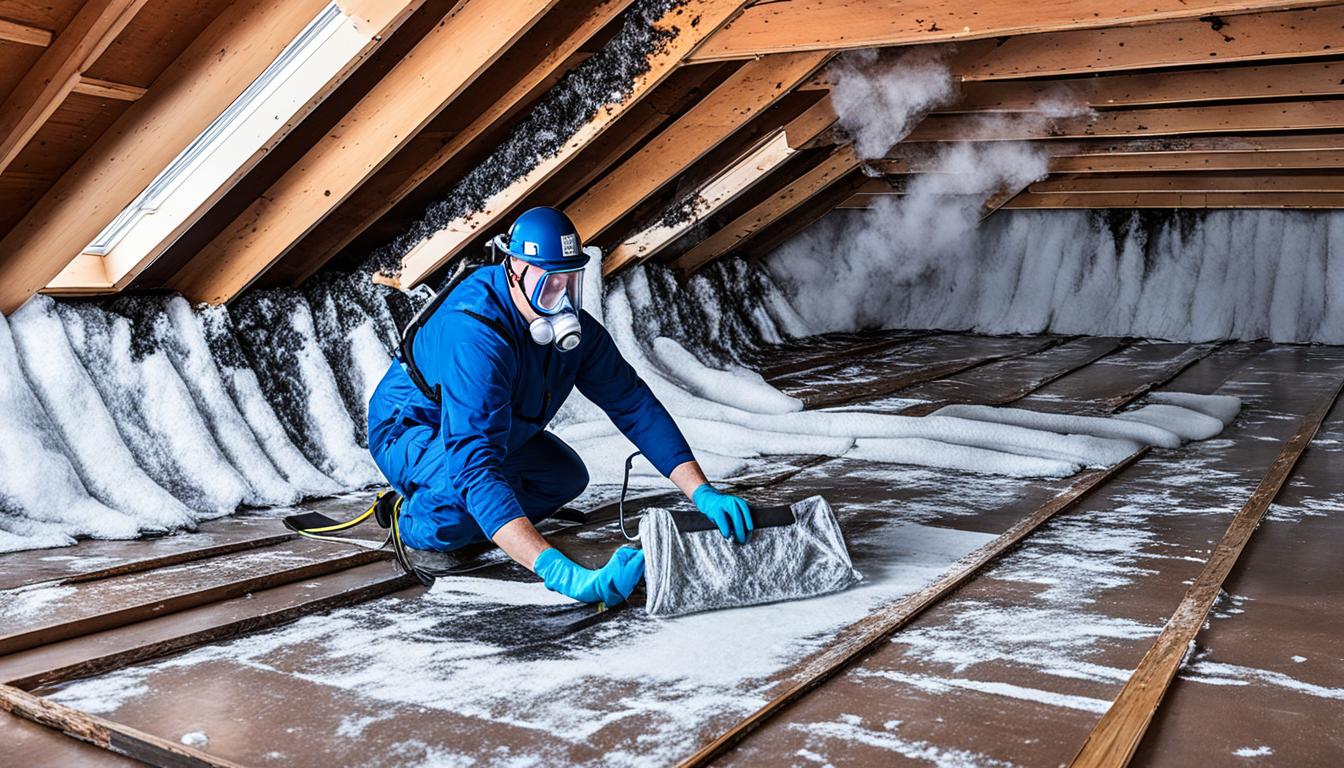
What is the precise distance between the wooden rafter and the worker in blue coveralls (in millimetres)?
6056

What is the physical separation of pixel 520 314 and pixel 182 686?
1.12m

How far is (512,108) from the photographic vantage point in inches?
169

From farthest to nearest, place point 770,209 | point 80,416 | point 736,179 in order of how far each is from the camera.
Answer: point 770,209, point 736,179, point 80,416

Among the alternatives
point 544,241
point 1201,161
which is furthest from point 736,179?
point 544,241

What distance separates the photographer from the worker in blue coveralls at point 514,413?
257 centimetres

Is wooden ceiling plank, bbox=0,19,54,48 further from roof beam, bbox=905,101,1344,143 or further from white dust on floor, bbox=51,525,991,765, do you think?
roof beam, bbox=905,101,1344,143

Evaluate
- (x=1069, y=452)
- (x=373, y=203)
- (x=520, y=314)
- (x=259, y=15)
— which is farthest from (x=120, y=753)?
(x=1069, y=452)

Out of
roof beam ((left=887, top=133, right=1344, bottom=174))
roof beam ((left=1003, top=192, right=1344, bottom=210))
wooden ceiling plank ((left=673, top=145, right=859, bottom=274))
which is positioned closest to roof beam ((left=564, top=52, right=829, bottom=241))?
wooden ceiling plank ((left=673, top=145, right=859, bottom=274))

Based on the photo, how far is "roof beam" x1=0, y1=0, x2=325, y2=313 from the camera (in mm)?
2953

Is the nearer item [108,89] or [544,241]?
[544,241]

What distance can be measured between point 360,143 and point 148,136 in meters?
0.81

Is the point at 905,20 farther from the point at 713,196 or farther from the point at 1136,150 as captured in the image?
the point at 1136,150

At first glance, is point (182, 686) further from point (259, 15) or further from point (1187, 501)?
point (1187, 501)

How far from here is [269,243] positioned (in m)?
4.14
